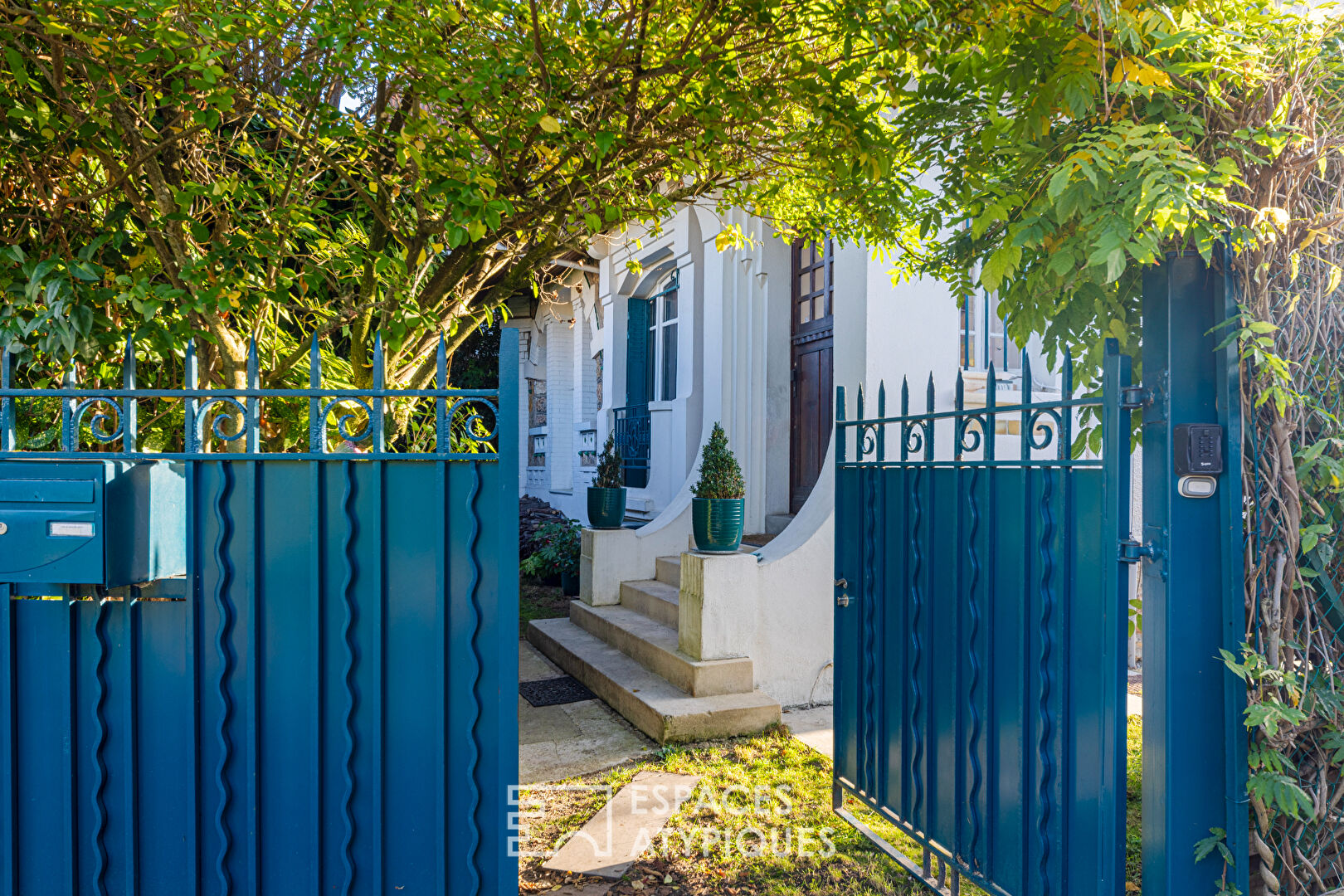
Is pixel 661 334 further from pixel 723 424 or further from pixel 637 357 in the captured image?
pixel 723 424

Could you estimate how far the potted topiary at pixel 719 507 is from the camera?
5.12 metres

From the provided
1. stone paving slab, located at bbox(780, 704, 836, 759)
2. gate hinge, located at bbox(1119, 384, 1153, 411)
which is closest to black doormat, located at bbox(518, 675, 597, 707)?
stone paving slab, located at bbox(780, 704, 836, 759)

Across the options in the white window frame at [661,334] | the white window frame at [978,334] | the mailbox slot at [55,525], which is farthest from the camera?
the white window frame at [661,334]

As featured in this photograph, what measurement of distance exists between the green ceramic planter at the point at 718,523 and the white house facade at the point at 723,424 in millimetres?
112

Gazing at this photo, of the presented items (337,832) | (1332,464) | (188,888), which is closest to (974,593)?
(1332,464)

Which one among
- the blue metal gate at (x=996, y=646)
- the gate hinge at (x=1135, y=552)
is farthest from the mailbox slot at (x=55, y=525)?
the gate hinge at (x=1135, y=552)

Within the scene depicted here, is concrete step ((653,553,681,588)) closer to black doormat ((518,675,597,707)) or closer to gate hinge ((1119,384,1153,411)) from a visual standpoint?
black doormat ((518,675,597,707))

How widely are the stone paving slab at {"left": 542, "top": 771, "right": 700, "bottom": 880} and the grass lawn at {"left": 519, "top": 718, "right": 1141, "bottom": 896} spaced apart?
0.18 feet

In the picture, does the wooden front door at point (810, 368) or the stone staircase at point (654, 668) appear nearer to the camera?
the stone staircase at point (654, 668)

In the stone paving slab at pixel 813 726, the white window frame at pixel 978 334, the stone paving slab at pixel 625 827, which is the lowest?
the stone paving slab at pixel 813 726

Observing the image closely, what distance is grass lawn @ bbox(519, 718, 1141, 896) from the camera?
10.5 feet

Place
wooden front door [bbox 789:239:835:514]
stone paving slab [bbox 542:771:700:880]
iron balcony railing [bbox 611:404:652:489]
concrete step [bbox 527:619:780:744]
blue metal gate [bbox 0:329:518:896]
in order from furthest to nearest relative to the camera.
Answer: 1. iron balcony railing [bbox 611:404:652:489]
2. wooden front door [bbox 789:239:835:514]
3. concrete step [bbox 527:619:780:744]
4. stone paving slab [bbox 542:771:700:880]
5. blue metal gate [bbox 0:329:518:896]

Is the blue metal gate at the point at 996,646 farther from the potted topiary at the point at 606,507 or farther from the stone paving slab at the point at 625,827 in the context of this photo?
the potted topiary at the point at 606,507

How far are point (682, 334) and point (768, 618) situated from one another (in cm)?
404
